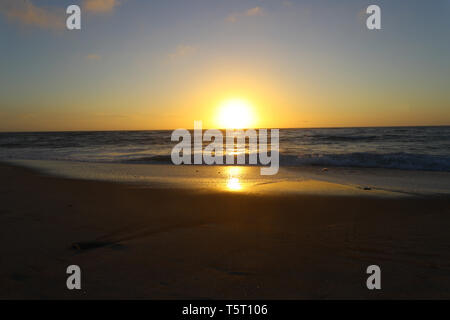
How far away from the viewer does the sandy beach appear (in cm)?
286

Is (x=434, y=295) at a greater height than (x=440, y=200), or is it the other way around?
(x=440, y=200)

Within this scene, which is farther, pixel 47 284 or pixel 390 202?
pixel 390 202

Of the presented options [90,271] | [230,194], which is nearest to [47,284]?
[90,271]

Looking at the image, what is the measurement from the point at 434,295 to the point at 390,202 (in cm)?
378

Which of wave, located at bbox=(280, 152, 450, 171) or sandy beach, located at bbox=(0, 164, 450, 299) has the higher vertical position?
wave, located at bbox=(280, 152, 450, 171)

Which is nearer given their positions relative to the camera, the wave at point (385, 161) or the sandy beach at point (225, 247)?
the sandy beach at point (225, 247)

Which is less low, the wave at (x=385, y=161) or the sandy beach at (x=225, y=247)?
the wave at (x=385, y=161)

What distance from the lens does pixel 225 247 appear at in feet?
12.5

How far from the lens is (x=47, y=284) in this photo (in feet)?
9.55

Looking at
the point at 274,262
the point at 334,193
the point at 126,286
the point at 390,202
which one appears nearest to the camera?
the point at 126,286

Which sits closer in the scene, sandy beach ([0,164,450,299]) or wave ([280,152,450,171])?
sandy beach ([0,164,450,299])

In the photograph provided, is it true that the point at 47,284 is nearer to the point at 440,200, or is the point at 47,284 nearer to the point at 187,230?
the point at 187,230

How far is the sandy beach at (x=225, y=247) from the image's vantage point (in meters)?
2.86
